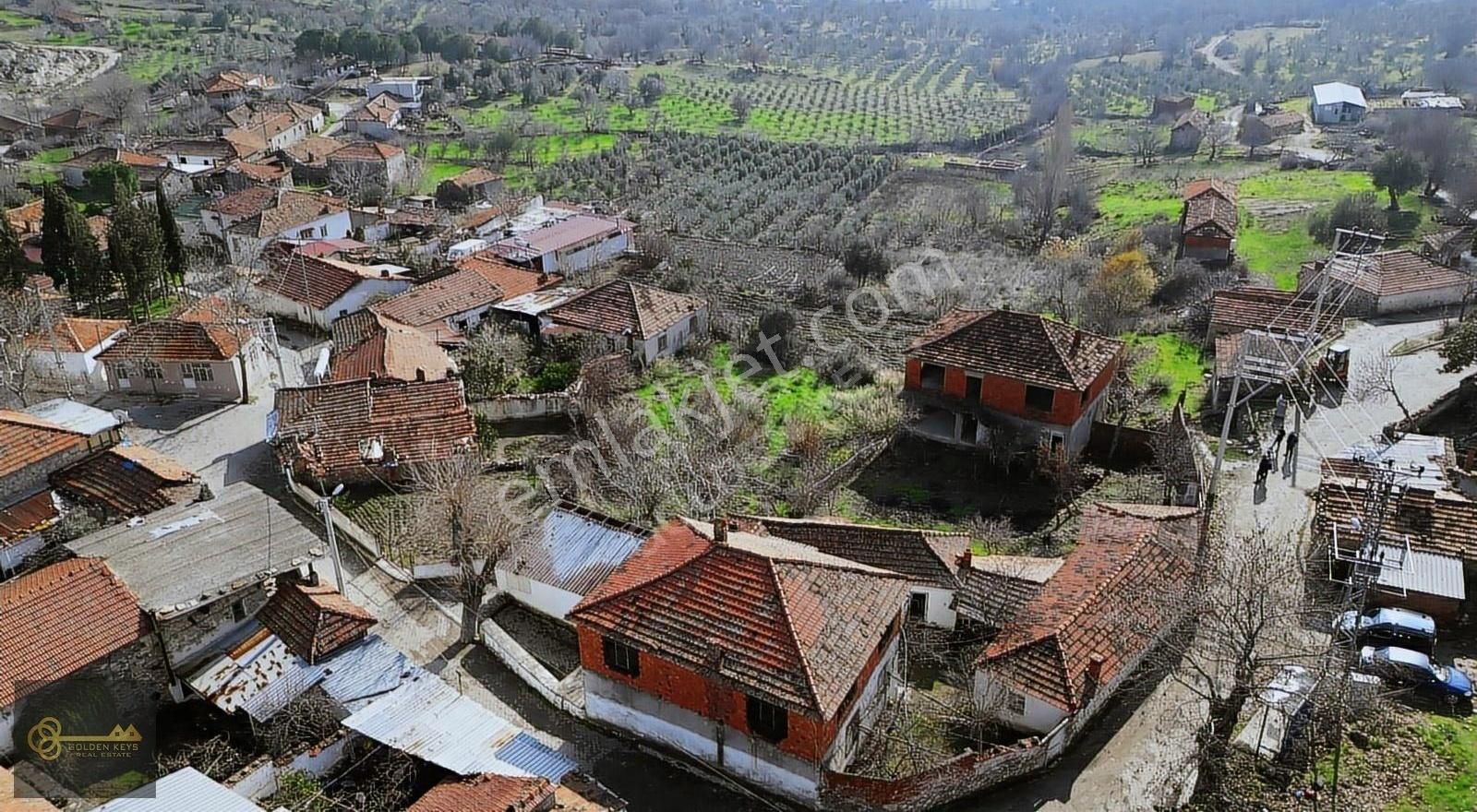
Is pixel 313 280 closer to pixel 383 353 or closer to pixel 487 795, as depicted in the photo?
pixel 383 353

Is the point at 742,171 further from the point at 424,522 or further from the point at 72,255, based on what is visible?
the point at 424,522

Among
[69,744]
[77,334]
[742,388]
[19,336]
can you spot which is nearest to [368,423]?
[69,744]

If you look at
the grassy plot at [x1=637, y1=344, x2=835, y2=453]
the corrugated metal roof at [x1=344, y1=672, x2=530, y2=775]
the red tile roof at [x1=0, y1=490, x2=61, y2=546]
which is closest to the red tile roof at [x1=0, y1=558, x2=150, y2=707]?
the red tile roof at [x1=0, y1=490, x2=61, y2=546]

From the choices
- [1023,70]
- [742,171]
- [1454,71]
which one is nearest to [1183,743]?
[742,171]

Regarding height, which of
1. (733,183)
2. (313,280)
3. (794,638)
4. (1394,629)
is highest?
(794,638)

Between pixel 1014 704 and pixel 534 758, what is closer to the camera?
pixel 534 758

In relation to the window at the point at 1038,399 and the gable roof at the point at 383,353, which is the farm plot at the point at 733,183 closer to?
the gable roof at the point at 383,353

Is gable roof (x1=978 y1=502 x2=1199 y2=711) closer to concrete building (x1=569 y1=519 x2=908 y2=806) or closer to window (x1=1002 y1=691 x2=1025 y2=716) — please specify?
window (x1=1002 y1=691 x2=1025 y2=716)
